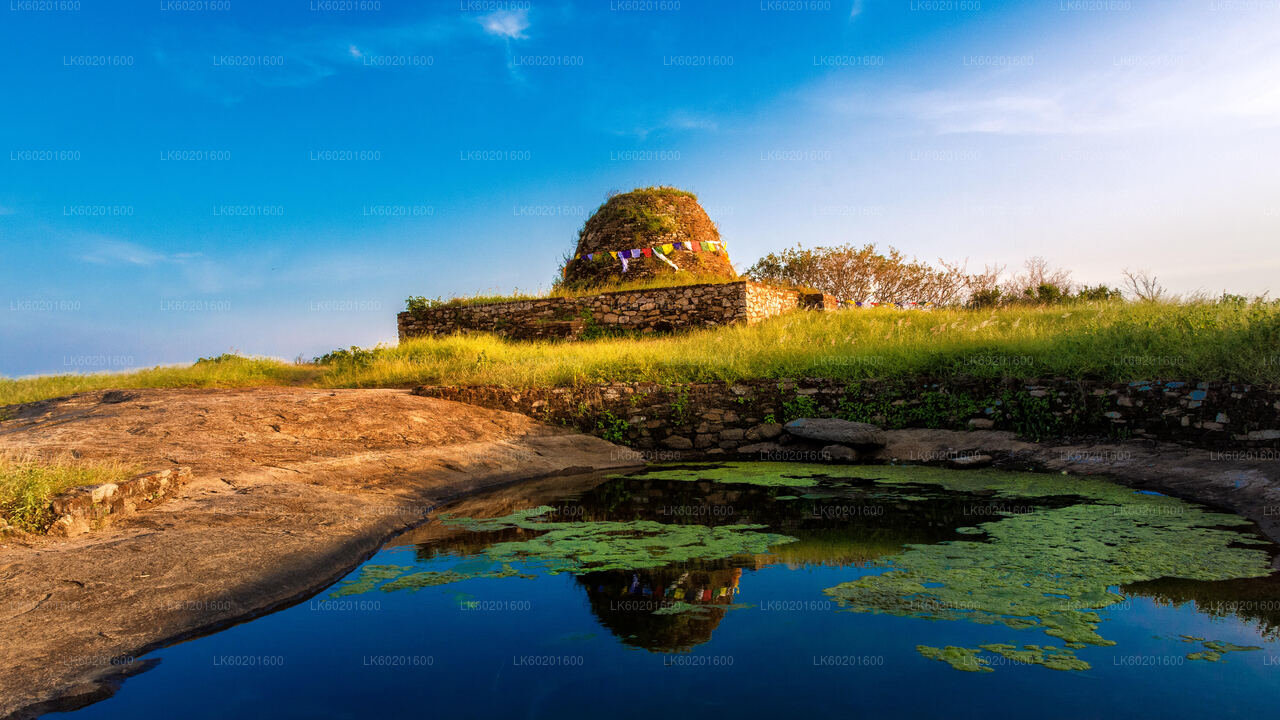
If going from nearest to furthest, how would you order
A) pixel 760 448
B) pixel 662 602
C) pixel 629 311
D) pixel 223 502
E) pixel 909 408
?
1. pixel 662 602
2. pixel 223 502
3. pixel 909 408
4. pixel 760 448
5. pixel 629 311

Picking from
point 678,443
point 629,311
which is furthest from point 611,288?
point 678,443

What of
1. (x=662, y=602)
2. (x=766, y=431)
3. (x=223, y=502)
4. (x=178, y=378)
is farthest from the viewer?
(x=178, y=378)

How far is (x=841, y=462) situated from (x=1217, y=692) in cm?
638

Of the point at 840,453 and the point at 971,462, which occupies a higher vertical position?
the point at 840,453

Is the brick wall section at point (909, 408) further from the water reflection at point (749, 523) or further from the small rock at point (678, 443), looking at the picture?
Answer: the water reflection at point (749, 523)

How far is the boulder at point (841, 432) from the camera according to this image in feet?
29.8

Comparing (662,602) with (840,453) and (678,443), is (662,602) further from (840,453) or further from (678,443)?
(678,443)

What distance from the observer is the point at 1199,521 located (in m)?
A: 5.20

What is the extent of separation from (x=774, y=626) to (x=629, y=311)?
1459cm

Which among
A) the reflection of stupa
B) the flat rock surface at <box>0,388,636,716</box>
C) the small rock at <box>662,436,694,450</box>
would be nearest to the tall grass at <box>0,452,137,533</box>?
the flat rock surface at <box>0,388,636,716</box>

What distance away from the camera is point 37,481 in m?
4.69

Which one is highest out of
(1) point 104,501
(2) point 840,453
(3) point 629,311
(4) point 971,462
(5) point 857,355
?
(3) point 629,311

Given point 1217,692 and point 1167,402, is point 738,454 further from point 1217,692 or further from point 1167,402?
point 1217,692

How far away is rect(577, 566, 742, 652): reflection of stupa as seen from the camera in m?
3.27
